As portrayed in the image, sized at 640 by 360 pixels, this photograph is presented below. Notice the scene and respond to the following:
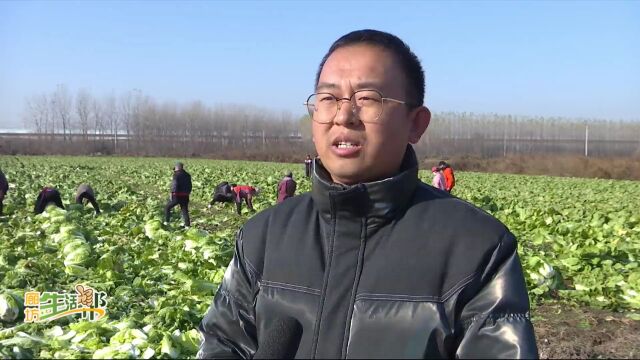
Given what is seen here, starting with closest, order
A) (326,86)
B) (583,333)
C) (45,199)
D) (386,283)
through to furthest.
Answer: (386,283)
(326,86)
(583,333)
(45,199)

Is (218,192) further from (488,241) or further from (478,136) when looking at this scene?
(478,136)

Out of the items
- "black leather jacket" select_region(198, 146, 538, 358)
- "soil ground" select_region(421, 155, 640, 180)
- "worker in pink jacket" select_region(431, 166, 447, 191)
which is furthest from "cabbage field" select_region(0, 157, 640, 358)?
"soil ground" select_region(421, 155, 640, 180)

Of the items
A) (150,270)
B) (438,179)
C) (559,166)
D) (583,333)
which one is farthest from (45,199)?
(559,166)

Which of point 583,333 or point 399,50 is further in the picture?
point 583,333

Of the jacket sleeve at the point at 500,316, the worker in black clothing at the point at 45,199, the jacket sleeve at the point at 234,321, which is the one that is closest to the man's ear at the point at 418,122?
the jacket sleeve at the point at 500,316

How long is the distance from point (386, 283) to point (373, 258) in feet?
0.29

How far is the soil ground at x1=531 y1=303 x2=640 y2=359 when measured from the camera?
5.99 metres

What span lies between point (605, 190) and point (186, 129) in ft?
286

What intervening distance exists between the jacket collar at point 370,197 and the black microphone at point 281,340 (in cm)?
36

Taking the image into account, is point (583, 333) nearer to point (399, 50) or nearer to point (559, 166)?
point (399, 50)

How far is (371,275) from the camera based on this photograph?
178 centimetres

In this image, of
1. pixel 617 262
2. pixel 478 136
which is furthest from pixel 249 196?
pixel 478 136

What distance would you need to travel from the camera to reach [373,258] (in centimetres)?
180

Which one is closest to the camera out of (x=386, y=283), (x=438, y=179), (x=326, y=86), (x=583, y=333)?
(x=386, y=283)
